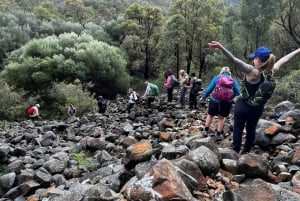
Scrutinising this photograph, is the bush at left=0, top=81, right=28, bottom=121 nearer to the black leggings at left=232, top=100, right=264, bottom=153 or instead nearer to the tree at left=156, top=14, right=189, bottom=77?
the tree at left=156, top=14, right=189, bottom=77

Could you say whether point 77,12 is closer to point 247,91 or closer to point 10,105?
point 10,105

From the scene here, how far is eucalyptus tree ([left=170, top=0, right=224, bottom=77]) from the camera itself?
36.1m

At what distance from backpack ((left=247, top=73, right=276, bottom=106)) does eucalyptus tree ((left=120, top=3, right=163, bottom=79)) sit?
35302 mm

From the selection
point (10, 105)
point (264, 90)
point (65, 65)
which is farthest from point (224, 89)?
point (65, 65)

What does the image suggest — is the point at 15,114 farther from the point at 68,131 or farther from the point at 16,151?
the point at 16,151

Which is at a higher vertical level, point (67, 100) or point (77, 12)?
point (77, 12)

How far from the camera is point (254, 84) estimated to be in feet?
21.6

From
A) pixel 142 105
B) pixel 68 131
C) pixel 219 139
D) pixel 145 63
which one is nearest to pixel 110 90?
pixel 145 63

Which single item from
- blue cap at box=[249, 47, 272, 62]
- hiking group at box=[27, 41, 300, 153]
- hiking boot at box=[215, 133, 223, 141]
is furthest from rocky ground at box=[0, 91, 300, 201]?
blue cap at box=[249, 47, 272, 62]

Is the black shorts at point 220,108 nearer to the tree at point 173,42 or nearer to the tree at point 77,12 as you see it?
the tree at point 173,42

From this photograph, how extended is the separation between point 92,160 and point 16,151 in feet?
9.15

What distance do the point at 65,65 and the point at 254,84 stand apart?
88.4 ft

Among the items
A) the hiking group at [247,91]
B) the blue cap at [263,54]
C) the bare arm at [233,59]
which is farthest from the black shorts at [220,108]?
the blue cap at [263,54]

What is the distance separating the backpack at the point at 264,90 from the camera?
632 cm
